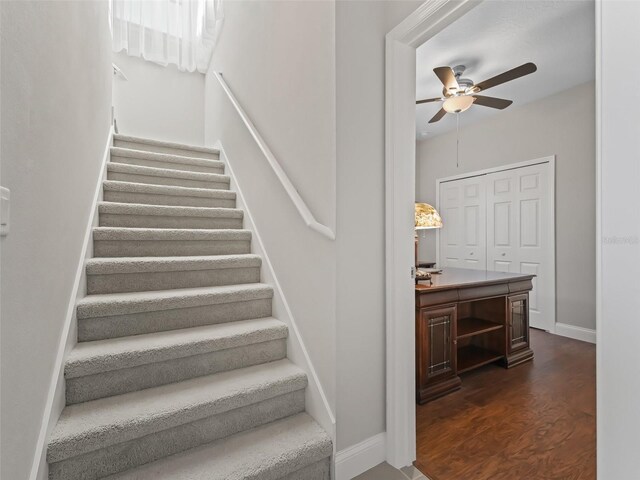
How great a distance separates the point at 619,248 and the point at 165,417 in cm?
167

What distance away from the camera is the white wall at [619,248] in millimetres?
861

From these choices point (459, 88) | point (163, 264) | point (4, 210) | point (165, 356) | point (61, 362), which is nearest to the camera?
point (4, 210)

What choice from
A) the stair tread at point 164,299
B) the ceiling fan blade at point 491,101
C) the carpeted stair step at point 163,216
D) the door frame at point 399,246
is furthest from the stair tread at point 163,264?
the ceiling fan blade at point 491,101

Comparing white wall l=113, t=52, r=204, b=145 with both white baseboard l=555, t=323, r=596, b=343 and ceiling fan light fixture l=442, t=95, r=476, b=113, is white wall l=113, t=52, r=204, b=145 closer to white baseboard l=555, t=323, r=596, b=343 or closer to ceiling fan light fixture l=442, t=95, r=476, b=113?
ceiling fan light fixture l=442, t=95, r=476, b=113

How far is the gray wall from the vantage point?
142 inches

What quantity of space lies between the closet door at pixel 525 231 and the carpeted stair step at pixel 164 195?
3589 mm

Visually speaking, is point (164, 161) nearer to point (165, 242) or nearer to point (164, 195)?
point (164, 195)

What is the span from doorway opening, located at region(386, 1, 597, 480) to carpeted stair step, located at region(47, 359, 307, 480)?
610 mm

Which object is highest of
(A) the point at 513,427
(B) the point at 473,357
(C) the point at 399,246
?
(C) the point at 399,246

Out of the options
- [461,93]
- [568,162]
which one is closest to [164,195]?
[461,93]

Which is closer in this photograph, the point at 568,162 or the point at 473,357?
the point at 473,357

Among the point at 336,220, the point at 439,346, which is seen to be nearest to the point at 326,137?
the point at 336,220

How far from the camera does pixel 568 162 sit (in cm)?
379

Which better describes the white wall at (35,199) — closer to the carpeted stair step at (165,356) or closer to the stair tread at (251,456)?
the carpeted stair step at (165,356)
